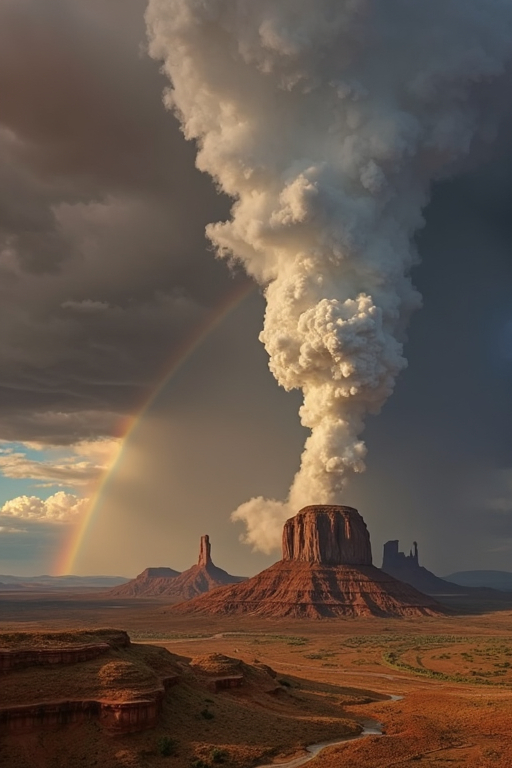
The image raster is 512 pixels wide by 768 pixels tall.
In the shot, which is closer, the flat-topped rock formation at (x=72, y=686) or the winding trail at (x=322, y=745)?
the flat-topped rock formation at (x=72, y=686)

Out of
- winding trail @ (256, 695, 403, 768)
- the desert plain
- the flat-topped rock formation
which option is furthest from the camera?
winding trail @ (256, 695, 403, 768)

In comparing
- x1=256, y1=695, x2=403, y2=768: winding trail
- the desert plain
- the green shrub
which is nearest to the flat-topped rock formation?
the desert plain

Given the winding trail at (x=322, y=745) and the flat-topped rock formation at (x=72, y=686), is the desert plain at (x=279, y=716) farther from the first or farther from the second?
the winding trail at (x=322, y=745)

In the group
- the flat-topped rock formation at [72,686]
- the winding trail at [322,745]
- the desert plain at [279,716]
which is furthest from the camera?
the winding trail at [322,745]

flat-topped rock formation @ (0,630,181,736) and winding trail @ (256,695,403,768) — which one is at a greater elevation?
flat-topped rock formation @ (0,630,181,736)

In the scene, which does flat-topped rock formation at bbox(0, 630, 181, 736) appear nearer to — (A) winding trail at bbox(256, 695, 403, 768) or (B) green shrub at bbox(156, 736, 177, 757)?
(B) green shrub at bbox(156, 736, 177, 757)

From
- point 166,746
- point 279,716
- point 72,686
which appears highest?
point 72,686

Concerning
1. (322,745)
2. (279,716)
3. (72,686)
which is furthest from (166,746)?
(279,716)

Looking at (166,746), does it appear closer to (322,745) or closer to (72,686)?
(72,686)

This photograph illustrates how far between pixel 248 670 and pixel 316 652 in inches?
2287

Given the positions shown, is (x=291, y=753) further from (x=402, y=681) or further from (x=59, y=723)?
(x=402, y=681)

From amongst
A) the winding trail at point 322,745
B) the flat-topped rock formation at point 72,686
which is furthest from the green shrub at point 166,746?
the winding trail at point 322,745

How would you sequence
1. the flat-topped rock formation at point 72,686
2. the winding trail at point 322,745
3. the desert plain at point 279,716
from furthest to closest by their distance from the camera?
the winding trail at point 322,745 → the flat-topped rock formation at point 72,686 → the desert plain at point 279,716

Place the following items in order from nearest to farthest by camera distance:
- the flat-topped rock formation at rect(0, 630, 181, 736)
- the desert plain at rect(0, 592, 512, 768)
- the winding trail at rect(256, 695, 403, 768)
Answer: the desert plain at rect(0, 592, 512, 768) < the flat-topped rock formation at rect(0, 630, 181, 736) < the winding trail at rect(256, 695, 403, 768)
